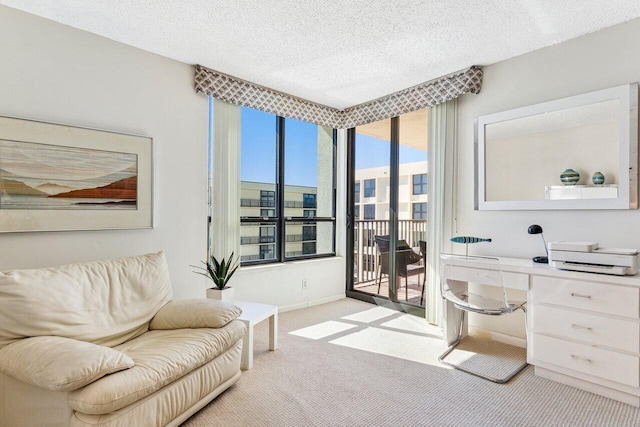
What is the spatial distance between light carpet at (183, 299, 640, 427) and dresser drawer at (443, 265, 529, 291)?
63 centimetres

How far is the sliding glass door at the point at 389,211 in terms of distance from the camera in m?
3.74

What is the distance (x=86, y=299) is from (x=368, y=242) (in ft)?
10.3

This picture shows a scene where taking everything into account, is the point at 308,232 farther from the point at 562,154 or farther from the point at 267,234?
the point at 562,154

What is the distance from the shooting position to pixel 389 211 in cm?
404

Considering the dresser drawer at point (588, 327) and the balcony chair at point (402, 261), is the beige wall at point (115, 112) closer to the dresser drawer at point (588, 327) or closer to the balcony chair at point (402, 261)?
the balcony chair at point (402, 261)

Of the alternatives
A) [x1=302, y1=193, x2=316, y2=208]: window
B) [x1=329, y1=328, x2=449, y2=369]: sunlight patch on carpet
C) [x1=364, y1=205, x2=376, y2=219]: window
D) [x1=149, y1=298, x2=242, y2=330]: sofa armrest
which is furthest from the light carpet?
[x1=302, y1=193, x2=316, y2=208]: window

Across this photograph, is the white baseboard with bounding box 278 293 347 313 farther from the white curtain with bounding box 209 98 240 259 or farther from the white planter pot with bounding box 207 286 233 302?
the white planter pot with bounding box 207 286 233 302

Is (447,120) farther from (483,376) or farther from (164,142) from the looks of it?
(164,142)

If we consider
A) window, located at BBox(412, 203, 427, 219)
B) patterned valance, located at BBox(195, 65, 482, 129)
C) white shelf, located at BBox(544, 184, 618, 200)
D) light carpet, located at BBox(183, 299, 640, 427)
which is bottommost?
light carpet, located at BBox(183, 299, 640, 427)

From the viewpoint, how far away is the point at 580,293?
2158 mm

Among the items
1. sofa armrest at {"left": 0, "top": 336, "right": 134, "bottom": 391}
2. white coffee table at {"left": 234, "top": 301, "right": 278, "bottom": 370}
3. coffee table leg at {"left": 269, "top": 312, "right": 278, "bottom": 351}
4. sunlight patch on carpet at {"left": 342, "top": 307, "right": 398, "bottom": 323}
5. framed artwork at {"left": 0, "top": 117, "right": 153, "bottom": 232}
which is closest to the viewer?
sofa armrest at {"left": 0, "top": 336, "right": 134, "bottom": 391}

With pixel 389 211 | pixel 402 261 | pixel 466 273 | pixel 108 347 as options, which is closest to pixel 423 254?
pixel 402 261

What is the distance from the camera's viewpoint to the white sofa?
4.72 ft

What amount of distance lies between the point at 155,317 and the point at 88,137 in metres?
1.43
